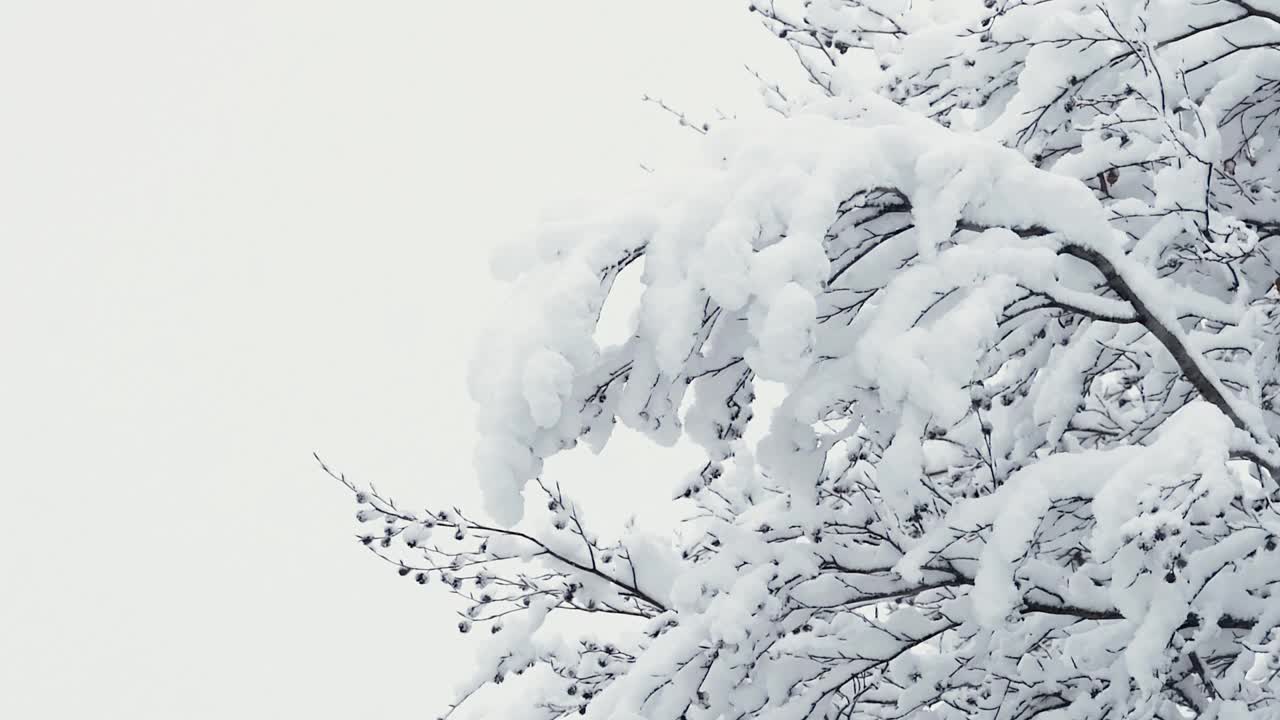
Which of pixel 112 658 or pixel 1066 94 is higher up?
pixel 112 658

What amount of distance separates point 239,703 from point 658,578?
64.3 m

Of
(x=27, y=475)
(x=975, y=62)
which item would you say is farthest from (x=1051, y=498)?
(x=27, y=475)

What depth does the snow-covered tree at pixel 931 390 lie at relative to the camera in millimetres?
2439

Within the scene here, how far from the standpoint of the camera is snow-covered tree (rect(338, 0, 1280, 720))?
244 centimetres

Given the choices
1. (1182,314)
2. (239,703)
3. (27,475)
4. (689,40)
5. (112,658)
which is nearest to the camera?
(1182,314)

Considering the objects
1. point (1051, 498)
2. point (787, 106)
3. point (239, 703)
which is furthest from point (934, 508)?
point (239, 703)

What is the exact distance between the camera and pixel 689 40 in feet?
21.7

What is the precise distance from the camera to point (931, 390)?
2.34 m

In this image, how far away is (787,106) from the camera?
498cm

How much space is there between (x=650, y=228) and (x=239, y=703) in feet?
215

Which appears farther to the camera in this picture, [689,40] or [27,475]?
[27,475]

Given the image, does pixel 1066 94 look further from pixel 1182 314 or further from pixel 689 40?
pixel 689 40

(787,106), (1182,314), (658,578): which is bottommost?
(1182,314)

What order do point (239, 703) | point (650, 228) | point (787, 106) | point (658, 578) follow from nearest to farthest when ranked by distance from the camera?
1. point (650, 228)
2. point (658, 578)
3. point (787, 106)
4. point (239, 703)
